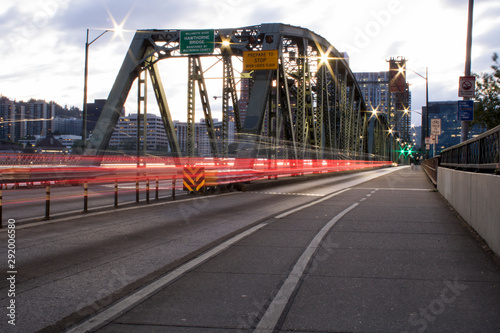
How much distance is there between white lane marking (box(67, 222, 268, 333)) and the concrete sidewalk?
9cm

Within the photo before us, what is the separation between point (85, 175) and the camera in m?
25.3

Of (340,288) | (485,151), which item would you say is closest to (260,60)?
(485,151)

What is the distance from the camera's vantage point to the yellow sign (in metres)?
27.1

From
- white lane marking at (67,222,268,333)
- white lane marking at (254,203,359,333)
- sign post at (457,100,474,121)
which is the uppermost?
sign post at (457,100,474,121)

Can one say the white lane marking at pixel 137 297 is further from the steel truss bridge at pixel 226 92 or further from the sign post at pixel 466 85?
the steel truss bridge at pixel 226 92

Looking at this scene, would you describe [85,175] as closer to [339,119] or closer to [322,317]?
[322,317]

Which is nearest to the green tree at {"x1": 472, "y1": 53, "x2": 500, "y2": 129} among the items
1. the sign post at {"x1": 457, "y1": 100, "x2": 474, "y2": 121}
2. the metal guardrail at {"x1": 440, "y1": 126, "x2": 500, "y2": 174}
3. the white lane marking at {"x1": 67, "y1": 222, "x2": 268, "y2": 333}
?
the sign post at {"x1": 457, "y1": 100, "x2": 474, "y2": 121}

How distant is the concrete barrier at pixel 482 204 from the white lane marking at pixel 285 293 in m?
2.67

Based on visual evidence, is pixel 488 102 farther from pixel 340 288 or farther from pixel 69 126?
pixel 69 126

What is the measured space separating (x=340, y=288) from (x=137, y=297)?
2204mm

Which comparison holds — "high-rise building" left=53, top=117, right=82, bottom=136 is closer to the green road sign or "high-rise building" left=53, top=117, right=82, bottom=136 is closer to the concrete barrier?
the green road sign

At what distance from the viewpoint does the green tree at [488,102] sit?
81.0 ft

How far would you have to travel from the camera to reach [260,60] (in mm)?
27281

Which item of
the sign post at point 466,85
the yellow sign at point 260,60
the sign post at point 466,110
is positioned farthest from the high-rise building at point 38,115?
the sign post at point 466,85
